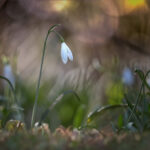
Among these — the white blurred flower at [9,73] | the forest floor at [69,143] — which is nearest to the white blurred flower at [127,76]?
the white blurred flower at [9,73]

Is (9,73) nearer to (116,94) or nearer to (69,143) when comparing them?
(116,94)

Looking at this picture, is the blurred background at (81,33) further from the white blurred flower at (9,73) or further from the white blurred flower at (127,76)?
the white blurred flower at (9,73)

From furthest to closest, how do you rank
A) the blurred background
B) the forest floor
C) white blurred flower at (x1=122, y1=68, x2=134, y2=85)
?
1. the blurred background
2. white blurred flower at (x1=122, y1=68, x2=134, y2=85)
3. the forest floor

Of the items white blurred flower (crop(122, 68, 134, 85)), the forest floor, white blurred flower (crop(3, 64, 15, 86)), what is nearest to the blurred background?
white blurred flower (crop(122, 68, 134, 85))

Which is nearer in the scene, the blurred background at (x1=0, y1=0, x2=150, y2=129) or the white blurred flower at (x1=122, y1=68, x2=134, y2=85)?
the white blurred flower at (x1=122, y1=68, x2=134, y2=85)

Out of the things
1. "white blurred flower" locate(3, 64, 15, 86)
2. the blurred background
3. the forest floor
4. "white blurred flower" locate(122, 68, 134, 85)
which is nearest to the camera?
the forest floor

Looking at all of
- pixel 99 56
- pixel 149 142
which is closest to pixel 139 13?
pixel 99 56

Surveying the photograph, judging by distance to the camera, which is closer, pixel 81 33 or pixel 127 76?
pixel 127 76

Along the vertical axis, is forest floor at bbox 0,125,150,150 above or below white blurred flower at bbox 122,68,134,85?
above

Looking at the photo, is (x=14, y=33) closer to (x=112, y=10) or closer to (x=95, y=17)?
(x=95, y=17)

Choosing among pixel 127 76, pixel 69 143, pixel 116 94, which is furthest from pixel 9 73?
pixel 69 143

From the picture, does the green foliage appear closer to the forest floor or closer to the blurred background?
the blurred background
